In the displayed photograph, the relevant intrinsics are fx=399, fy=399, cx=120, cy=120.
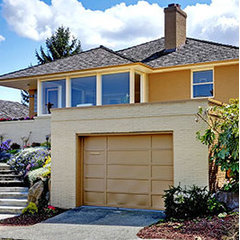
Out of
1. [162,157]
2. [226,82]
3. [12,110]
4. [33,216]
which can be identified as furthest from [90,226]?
[12,110]

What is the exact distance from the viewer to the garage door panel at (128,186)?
1212cm

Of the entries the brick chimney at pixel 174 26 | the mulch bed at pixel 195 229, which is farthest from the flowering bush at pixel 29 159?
the brick chimney at pixel 174 26

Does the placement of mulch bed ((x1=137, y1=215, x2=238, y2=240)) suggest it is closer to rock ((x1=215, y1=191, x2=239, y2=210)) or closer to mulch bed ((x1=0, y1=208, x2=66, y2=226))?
rock ((x1=215, y1=191, x2=239, y2=210))

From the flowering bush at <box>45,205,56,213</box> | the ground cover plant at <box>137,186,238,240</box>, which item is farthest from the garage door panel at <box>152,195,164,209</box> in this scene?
the flowering bush at <box>45,205,56,213</box>

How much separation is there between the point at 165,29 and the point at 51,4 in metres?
6.79

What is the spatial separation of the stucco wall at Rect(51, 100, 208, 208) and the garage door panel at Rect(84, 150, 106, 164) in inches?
14.6

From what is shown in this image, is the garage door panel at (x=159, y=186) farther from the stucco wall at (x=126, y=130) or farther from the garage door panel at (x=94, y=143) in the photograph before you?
the garage door panel at (x=94, y=143)

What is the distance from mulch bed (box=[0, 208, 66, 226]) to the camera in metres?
11.3

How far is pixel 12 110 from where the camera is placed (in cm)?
2912

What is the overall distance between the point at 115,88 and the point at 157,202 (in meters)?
7.53

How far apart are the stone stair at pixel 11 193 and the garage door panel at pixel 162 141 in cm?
478

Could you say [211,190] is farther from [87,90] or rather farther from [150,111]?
[87,90]

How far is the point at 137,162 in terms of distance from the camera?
40.2 ft

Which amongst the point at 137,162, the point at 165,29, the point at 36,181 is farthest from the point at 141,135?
the point at 165,29
